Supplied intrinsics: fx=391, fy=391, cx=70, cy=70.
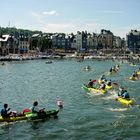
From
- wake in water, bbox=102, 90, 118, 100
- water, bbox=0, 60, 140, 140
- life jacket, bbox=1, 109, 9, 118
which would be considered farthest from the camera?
wake in water, bbox=102, 90, 118, 100

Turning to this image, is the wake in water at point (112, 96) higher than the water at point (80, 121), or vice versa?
the wake in water at point (112, 96)

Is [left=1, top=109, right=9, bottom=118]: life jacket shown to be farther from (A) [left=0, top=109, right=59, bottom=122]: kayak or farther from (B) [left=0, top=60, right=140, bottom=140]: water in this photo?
(B) [left=0, top=60, right=140, bottom=140]: water

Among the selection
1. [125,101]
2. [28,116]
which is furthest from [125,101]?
[28,116]

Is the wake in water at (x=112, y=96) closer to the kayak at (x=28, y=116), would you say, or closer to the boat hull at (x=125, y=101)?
the boat hull at (x=125, y=101)

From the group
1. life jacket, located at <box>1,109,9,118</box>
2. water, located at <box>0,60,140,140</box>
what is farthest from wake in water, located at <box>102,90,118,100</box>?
life jacket, located at <box>1,109,9,118</box>

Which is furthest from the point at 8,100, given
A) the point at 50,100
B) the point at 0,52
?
the point at 0,52

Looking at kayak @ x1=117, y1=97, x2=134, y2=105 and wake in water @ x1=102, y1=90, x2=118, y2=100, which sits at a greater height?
kayak @ x1=117, y1=97, x2=134, y2=105

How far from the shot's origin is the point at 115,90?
62.8 meters

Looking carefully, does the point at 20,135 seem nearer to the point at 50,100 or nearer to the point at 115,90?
the point at 50,100

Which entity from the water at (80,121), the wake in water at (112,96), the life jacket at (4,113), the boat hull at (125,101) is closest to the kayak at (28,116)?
the life jacket at (4,113)

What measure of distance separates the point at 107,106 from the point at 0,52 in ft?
517

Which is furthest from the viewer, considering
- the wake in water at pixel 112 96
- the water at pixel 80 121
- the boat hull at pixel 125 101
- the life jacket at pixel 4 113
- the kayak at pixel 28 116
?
the wake in water at pixel 112 96

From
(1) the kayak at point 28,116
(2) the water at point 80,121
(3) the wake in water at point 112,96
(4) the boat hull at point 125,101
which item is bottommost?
(2) the water at point 80,121

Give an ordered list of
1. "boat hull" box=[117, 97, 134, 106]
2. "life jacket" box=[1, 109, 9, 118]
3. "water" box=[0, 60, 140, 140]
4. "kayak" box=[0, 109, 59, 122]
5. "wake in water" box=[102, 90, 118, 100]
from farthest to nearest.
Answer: "wake in water" box=[102, 90, 118, 100], "boat hull" box=[117, 97, 134, 106], "kayak" box=[0, 109, 59, 122], "life jacket" box=[1, 109, 9, 118], "water" box=[0, 60, 140, 140]
